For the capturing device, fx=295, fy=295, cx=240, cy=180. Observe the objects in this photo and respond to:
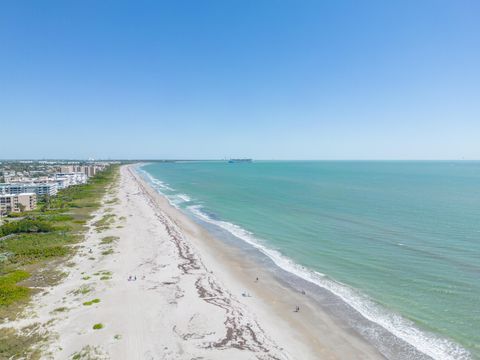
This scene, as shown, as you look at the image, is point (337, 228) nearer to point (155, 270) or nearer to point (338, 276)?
point (338, 276)

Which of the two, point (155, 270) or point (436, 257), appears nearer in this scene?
point (155, 270)

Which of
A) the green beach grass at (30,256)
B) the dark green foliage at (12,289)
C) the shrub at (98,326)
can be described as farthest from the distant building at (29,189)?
the shrub at (98,326)

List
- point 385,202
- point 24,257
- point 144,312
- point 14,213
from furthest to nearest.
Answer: point 385,202
point 14,213
point 24,257
point 144,312

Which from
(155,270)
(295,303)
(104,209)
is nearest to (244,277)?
(295,303)

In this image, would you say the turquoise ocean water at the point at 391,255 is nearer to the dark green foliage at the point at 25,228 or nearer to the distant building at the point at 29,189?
the dark green foliage at the point at 25,228

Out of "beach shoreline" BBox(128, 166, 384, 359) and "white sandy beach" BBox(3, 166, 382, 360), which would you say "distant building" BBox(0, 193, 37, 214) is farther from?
"beach shoreline" BBox(128, 166, 384, 359)

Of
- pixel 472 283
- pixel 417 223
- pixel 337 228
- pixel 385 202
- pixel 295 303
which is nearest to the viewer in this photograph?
pixel 295 303

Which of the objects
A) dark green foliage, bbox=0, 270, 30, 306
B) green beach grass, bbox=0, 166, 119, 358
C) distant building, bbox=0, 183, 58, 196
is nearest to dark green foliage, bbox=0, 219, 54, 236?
green beach grass, bbox=0, 166, 119, 358
